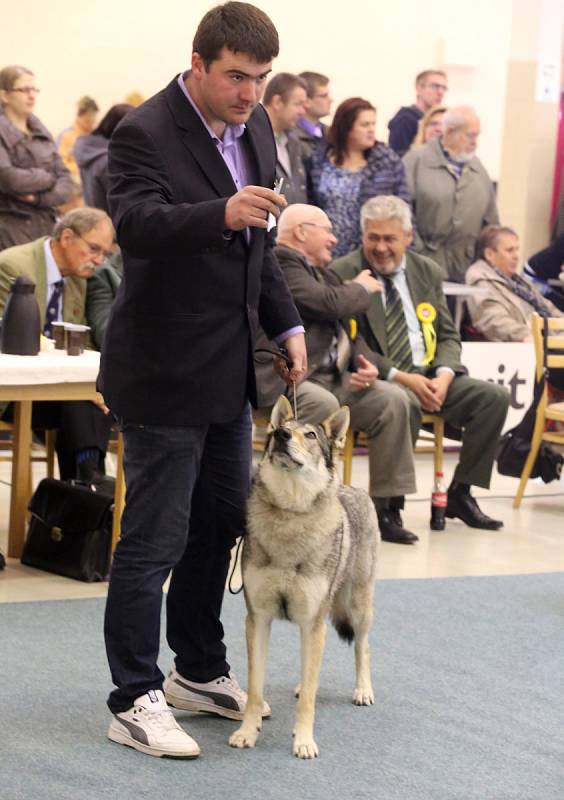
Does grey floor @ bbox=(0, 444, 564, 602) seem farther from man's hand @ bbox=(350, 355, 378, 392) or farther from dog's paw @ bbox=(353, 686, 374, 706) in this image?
dog's paw @ bbox=(353, 686, 374, 706)

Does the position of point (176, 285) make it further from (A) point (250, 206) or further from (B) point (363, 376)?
(B) point (363, 376)

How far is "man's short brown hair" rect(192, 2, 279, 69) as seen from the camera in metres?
2.64

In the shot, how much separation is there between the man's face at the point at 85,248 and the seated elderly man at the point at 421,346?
3.28 ft

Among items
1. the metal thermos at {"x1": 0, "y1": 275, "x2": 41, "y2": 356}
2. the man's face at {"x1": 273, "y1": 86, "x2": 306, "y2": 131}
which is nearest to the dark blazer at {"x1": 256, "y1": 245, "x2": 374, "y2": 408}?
the metal thermos at {"x1": 0, "y1": 275, "x2": 41, "y2": 356}

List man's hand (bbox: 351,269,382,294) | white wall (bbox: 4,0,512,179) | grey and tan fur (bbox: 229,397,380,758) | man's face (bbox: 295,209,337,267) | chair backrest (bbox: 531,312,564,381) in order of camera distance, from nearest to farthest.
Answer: grey and tan fur (bbox: 229,397,380,758), man's face (bbox: 295,209,337,267), man's hand (bbox: 351,269,382,294), chair backrest (bbox: 531,312,564,381), white wall (bbox: 4,0,512,179)

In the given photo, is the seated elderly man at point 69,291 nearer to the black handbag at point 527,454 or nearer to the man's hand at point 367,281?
the man's hand at point 367,281

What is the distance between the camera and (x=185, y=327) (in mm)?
2850

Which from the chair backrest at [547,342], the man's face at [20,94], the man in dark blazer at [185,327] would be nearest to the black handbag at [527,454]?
the chair backrest at [547,342]

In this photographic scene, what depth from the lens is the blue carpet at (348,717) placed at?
2873 mm

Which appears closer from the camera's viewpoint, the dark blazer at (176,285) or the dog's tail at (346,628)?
the dark blazer at (176,285)

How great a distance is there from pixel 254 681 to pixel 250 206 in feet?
3.69

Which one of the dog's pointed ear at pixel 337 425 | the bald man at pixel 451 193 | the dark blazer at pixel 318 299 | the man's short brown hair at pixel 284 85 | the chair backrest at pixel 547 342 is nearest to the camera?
the dog's pointed ear at pixel 337 425

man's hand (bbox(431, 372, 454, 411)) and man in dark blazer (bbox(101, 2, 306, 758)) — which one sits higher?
man in dark blazer (bbox(101, 2, 306, 758))

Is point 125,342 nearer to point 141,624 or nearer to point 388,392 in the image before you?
point 141,624
